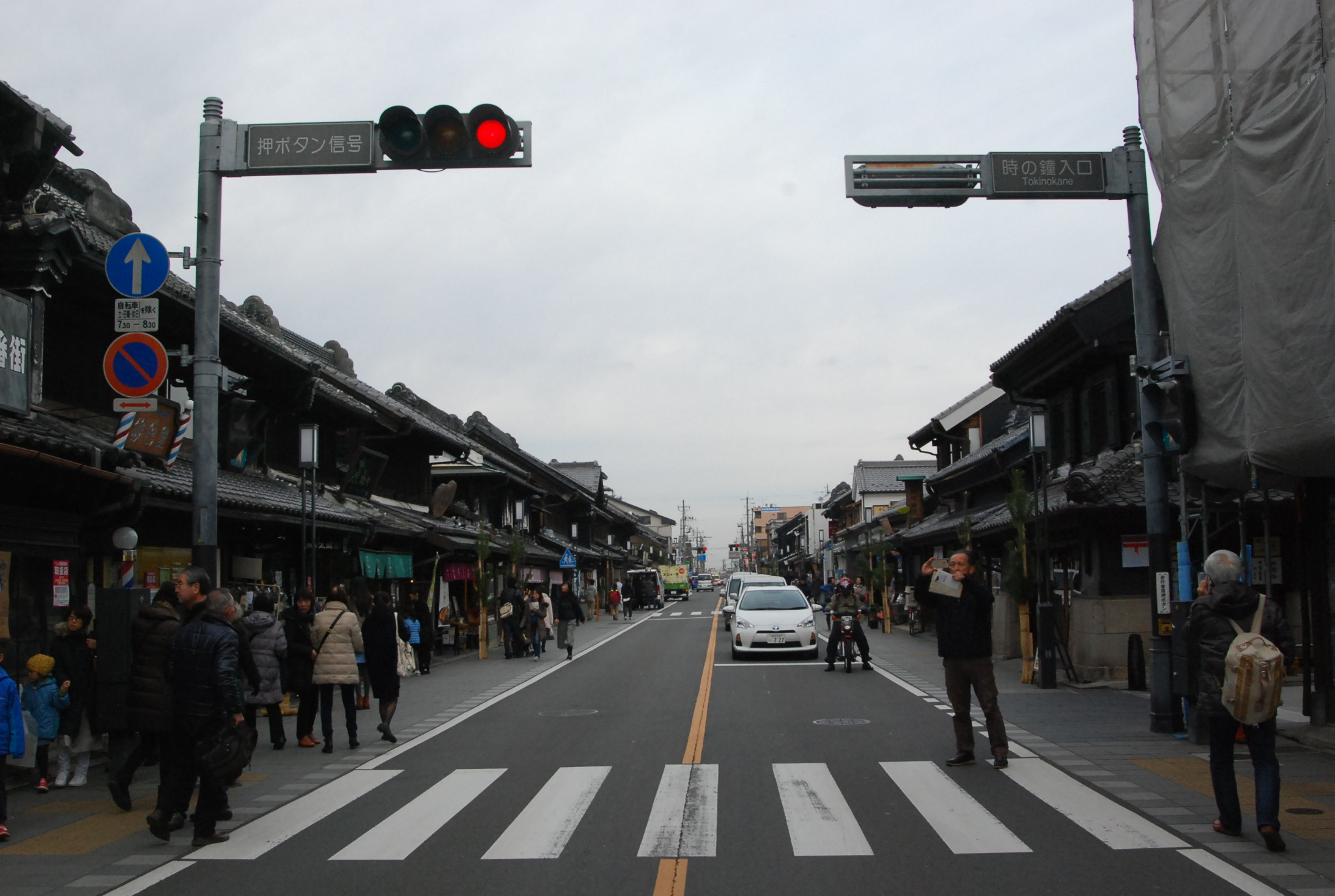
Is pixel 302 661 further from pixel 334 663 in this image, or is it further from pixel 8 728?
pixel 8 728

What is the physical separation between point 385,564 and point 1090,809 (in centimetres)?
1729

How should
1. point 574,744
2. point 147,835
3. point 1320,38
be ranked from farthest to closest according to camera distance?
point 574,744 → point 1320,38 → point 147,835

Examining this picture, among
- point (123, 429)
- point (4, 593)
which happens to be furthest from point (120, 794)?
point (123, 429)

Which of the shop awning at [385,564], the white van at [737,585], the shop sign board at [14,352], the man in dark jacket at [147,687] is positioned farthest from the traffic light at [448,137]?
the white van at [737,585]

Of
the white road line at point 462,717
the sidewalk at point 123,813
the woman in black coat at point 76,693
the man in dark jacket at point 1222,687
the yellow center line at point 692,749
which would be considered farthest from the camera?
the white road line at point 462,717

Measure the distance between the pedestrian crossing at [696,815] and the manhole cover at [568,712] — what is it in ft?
14.1

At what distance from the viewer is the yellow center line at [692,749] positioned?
625 centimetres

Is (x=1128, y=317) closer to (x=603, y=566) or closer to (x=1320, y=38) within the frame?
(x=1320, y=38)

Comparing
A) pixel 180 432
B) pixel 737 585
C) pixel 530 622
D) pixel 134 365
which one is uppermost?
pixel 134 365

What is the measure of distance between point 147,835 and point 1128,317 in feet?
59.5

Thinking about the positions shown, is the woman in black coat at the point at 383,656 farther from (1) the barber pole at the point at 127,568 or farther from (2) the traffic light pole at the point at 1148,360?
(2) the traffic light pole at the point at 1148,360

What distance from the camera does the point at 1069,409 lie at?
23.0 metres

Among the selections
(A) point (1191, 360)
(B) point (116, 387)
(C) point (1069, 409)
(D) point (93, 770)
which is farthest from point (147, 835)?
(C) point (1069, 409)

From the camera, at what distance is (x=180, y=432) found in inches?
573
